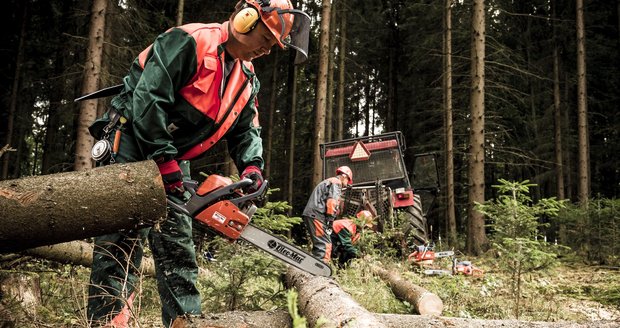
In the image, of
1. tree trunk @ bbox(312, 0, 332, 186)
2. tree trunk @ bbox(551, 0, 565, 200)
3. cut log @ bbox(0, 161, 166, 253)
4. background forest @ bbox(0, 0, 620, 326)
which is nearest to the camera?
cut log @ bbox(0, 161, 166, 253)

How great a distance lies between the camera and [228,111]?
2967mm

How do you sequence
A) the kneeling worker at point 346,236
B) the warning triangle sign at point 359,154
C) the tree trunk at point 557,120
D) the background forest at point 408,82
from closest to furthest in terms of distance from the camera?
the kneeling worker at point 346,236, the warning triangle sign at point 359,154, the background forest at point 408,82, the tree trunk at point 557,120

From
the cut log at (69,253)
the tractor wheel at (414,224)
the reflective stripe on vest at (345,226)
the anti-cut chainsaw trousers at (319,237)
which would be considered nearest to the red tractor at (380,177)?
the tractor wheel at (414,224)

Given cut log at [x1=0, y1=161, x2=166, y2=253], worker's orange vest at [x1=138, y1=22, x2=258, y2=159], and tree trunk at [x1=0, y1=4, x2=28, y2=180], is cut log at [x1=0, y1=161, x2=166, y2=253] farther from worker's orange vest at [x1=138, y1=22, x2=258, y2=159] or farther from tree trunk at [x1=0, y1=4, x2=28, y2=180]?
tree trunk at [x1=0, y1=4, x2=28, y2=180]

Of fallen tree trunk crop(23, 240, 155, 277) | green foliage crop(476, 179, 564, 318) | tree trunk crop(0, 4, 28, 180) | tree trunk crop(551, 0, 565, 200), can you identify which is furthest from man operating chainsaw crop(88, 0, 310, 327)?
tree trunk crop(551, 0, 565, 200)

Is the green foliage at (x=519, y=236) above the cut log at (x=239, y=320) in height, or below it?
above

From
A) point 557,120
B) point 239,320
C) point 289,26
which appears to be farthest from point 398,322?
point 557,120

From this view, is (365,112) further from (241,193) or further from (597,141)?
(241,193)

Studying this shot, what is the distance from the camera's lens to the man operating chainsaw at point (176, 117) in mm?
2590

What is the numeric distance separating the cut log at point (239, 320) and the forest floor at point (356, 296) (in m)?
0.28

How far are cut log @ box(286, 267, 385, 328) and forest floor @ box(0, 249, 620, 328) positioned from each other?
305 mm

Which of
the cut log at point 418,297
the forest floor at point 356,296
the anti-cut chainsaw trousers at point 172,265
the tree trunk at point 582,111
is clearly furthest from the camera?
the tree trunk at point 582,111

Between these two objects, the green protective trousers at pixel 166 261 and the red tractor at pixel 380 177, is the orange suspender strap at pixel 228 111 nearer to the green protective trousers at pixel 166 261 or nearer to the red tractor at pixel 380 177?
the green protective trousers at pixel 166 261

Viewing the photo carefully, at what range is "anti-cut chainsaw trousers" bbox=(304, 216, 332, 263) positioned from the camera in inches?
277
